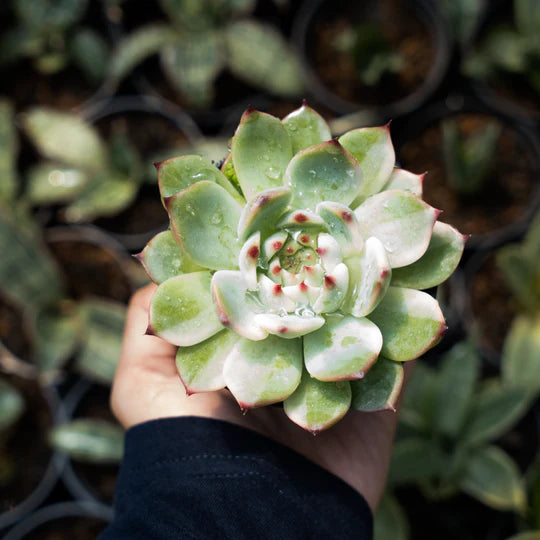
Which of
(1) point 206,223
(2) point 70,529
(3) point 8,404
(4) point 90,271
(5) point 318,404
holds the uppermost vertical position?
(1) point 206,223

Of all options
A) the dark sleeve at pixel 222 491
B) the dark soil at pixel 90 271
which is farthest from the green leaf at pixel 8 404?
the dark sleeve at pixel 222 491

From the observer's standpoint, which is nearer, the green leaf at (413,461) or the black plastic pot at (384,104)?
the green leaf at (413,461)

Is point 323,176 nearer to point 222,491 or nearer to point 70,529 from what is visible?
point 222,491

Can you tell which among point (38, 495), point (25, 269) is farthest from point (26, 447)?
point (25, 269)

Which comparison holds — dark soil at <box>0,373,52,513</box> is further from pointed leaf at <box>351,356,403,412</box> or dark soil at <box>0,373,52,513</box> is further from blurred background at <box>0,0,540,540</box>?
pointed leaf at <box>351,356,403,412</box>

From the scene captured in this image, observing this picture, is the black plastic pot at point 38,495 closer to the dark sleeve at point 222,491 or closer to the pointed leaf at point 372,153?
the dark sleeve at point 222,491

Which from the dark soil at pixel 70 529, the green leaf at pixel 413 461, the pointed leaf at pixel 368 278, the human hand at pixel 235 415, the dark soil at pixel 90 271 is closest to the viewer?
the pointed leaf at pixel 368 278

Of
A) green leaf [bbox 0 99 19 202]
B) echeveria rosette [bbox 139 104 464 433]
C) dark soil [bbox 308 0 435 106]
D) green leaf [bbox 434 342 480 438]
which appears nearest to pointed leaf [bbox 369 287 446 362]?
echeveria rosette [bbox 139 104 464 433]
